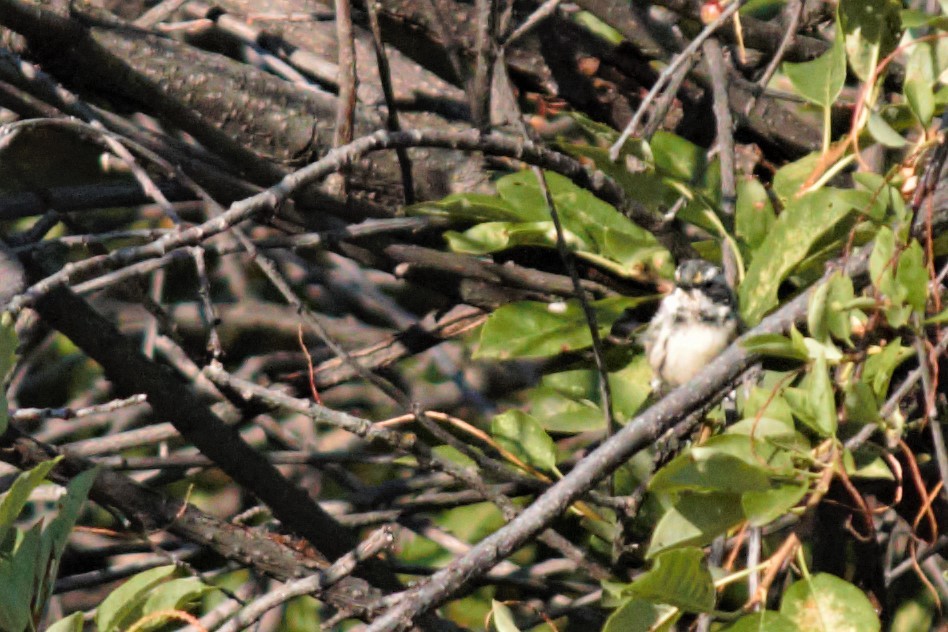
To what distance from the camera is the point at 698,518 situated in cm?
156

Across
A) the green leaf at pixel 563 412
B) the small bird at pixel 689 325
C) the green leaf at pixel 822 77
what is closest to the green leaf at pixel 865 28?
the green leaf at pixel 822 77

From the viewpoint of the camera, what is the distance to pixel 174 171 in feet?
7.12

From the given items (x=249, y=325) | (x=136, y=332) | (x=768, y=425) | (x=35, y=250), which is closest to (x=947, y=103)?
(x=768, y=425)

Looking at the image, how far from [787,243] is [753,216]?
0.83 feet

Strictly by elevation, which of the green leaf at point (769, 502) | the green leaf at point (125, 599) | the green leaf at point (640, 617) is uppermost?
the green leaf at point (769, 502)

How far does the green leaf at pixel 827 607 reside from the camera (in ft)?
5.07

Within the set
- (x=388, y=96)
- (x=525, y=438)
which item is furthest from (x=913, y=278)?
(x=388, y=96)

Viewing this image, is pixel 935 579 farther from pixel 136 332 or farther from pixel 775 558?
pixel 136 332

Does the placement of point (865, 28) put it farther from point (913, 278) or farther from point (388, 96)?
point (388, 96)

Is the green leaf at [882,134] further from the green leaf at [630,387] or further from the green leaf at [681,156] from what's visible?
the green leaf at [630,387]

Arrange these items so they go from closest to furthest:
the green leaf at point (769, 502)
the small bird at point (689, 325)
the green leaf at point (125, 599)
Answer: the green leaf at point (769, 502), the green leaf at point (125, 599), the small bird at point (689, 325)

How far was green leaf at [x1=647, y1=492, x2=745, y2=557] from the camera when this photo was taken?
155 cm

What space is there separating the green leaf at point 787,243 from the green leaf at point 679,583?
58 cm

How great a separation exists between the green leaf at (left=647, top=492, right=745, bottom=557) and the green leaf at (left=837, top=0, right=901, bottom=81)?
2.16 ft
